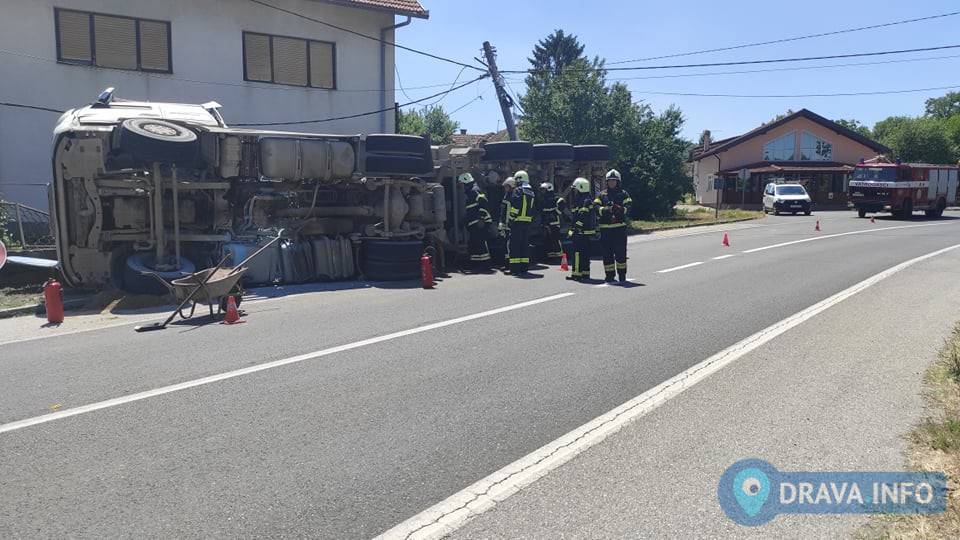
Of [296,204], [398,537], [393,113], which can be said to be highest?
[393,113]

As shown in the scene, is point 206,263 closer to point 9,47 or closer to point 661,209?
point 9,47

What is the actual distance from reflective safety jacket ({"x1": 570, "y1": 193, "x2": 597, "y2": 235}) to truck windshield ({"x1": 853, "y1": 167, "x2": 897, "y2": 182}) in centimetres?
2728

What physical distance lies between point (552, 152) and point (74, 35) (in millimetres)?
12474

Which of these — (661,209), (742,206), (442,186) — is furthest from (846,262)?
(742,206)

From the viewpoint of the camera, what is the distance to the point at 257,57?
22.6m

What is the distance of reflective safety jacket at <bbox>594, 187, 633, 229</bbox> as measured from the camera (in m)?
13.0

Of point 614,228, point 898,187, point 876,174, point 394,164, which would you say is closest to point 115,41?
point 394,164

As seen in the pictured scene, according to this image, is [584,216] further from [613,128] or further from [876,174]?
[876,174]

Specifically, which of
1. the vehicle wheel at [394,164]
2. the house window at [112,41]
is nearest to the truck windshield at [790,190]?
the house window at [112,41]

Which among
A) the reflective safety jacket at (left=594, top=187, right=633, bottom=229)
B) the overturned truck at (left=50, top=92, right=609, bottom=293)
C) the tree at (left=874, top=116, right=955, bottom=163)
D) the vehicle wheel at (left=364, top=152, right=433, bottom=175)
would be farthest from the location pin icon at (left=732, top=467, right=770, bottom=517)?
the tree at (left=874, top=116, right=955, bottom=163)

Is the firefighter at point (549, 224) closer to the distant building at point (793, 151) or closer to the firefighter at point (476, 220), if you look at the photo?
the firefighter at point (476, 220)

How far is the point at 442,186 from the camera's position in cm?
1533

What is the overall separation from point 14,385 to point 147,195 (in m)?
5.95

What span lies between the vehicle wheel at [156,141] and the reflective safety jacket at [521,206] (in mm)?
5617
